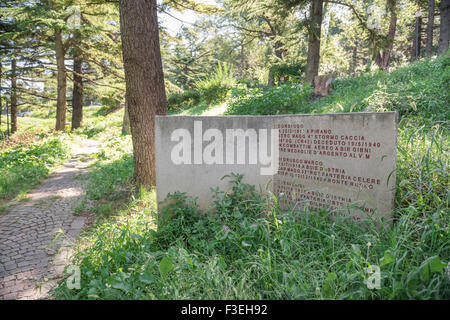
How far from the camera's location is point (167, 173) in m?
3.71

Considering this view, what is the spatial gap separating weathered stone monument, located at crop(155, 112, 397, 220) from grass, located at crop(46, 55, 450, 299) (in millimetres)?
192

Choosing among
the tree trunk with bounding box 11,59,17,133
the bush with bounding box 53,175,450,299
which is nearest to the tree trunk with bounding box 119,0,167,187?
the bush with bounding box 53,175,450,299

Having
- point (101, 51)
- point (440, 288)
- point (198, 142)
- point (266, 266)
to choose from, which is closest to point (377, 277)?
point (440, 288)

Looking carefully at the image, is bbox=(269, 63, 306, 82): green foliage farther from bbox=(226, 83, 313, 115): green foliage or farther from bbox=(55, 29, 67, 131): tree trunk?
bbox=(55, 29, 67, 131): tree trunk

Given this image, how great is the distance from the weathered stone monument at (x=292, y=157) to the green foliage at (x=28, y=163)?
413cm

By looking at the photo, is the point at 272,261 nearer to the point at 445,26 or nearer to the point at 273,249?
the point at 273,249

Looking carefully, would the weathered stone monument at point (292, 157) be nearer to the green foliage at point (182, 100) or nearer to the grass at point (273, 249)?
the grass at point (273, 249)

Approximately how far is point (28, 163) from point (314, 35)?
965 centimetres

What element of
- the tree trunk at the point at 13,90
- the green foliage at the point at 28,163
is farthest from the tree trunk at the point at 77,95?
the green foliage at the point at 28,163

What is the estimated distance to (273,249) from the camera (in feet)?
8.19

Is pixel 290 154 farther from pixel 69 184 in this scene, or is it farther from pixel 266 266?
pixel 69 184

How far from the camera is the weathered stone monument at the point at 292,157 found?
291 cm

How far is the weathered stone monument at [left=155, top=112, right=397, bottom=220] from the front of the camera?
2914 millimetres

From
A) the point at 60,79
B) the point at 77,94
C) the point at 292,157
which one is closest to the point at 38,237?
the point at 292,157
